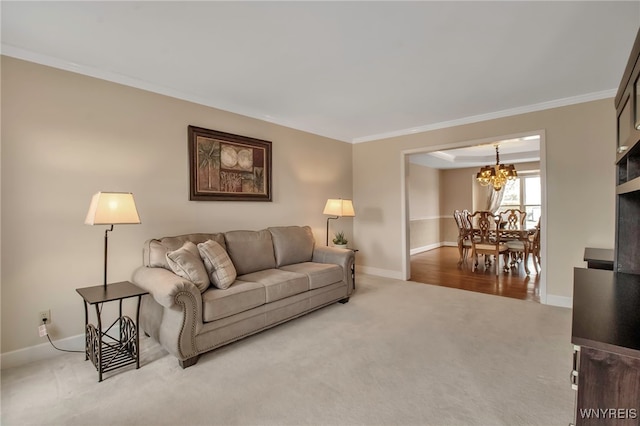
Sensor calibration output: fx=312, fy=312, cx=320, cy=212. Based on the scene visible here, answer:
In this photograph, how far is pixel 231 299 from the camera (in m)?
2.61

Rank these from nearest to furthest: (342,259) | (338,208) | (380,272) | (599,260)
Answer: (599,260) → (342,259) → (338,208) → (380,272)

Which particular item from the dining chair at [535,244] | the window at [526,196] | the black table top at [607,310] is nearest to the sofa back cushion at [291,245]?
the black table top at [607,310]

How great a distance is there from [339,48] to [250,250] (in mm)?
2218

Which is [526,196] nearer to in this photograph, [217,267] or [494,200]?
[494,200]

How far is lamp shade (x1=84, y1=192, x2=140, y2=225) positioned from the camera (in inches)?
89.5

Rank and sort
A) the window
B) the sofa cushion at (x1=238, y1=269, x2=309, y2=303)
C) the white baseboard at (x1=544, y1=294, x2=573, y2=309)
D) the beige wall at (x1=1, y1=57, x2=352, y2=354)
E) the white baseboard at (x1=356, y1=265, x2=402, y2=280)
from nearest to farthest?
the beige wall at (x1=1, y1=57, x2=352, y2=354) → the sofa cushion at (x1=238, y1=269, x2=309, y2=303) → the white baseboard at (x1=544, y1=294, x2=573, y2=309) → the white baseboard at (x1=356, y1=265, x2=402, y2=280) → the window

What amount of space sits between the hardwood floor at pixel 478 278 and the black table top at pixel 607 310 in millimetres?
2523

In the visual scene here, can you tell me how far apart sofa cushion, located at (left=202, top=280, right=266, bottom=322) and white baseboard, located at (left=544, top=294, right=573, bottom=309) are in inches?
135

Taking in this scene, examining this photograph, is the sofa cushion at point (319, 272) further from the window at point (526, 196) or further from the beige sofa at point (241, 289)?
the window at point (526, 196)

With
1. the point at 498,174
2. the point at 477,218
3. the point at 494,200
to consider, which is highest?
the point at 498,174

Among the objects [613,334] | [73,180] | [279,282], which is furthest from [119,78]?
[613,334]

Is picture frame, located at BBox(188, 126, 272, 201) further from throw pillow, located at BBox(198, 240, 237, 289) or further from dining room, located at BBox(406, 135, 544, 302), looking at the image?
dining room, located at BBox(406, 135, 544, 302)

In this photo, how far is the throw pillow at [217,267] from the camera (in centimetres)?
274

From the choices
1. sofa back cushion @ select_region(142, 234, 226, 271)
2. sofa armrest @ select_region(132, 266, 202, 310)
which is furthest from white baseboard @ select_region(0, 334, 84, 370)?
sofa back cushion @ select_region(142, 234, 226, 271)
